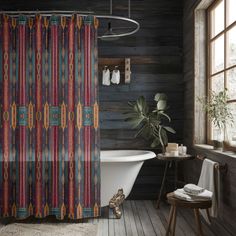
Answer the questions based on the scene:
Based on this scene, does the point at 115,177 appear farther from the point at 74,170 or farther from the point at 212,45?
the point at 212,45

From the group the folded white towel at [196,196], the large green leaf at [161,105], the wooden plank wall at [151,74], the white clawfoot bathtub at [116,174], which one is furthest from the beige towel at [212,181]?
the wooden plank wall at [151,74]

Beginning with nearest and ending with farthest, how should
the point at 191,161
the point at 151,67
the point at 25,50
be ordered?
the point at 25,50, the point at 191,161, the point at 151,67

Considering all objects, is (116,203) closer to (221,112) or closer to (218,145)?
(218,145)

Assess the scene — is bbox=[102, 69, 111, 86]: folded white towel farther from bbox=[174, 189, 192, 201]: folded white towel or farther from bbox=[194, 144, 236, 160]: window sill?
bbox=[174, 189, 192, 201]: folded white towel

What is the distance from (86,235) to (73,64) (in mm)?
1648

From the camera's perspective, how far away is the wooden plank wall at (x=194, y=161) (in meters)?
2.67

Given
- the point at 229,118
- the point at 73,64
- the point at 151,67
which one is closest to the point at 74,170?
the point at 73,64

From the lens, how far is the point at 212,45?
11.8 ft

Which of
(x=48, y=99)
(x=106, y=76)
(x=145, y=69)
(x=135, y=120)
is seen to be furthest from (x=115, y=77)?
(x=48, y=99)

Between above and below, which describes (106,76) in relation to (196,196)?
above

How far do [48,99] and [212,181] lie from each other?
173 centimetres

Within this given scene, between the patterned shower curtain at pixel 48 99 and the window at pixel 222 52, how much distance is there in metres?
1.28

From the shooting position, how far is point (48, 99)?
324cm

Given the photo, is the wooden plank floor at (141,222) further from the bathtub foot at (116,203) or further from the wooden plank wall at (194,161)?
the wooden plank wall at (194,161)
